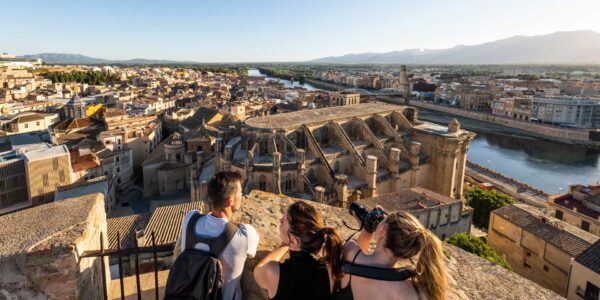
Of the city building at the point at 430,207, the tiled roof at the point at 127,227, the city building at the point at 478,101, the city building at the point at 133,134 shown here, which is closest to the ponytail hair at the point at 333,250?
the tiled roof at the point at 127,227

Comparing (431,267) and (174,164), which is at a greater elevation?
(431,267)

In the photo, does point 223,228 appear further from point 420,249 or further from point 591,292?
point 591,292

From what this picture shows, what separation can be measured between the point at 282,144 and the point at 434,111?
75291 millimetres

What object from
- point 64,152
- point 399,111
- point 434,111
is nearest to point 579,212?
point 399,111

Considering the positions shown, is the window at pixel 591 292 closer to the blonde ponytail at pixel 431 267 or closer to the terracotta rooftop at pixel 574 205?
the terracotta rooftop at pixel 574 205

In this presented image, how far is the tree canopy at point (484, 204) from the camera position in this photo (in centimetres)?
2508

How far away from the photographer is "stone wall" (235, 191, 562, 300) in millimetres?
5191

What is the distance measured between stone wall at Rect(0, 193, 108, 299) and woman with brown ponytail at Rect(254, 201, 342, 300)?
1.94 meters

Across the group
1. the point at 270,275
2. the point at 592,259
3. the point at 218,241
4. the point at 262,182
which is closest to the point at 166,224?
the point at 262,182

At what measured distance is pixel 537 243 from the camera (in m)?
17.7

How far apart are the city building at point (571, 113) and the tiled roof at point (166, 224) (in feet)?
233

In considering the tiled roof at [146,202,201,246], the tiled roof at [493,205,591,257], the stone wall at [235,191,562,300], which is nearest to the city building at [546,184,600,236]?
the tiled roof at [493,205,591,257]

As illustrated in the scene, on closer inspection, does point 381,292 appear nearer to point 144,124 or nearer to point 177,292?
point 177,292

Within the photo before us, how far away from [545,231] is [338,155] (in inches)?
477
